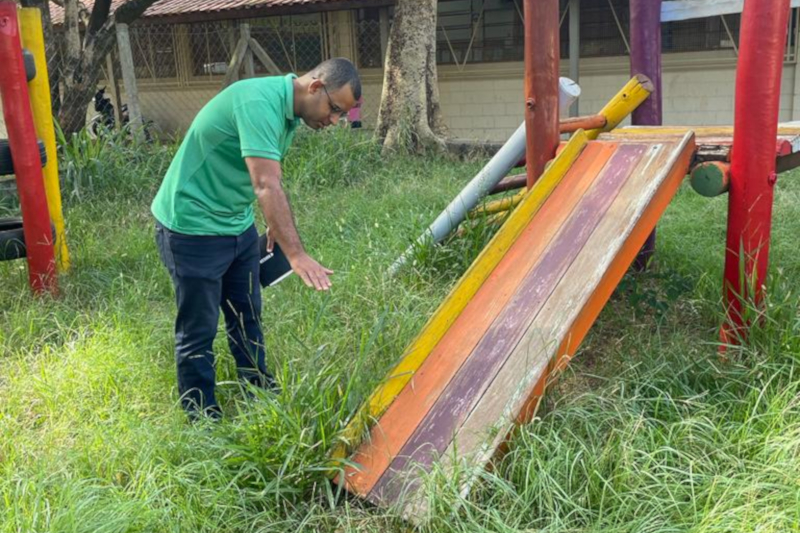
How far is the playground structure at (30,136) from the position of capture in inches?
175

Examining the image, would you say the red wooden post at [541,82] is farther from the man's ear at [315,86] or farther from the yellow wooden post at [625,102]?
the man's ear at [315,86]

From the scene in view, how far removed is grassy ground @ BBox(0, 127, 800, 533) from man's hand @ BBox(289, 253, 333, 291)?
33cm

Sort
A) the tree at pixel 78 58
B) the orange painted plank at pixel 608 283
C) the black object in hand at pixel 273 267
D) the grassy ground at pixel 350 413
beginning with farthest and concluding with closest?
the tree at pixel 78 58 < the black object in hand at pixel 273 267 < the orange painted plank at pixel 608 283 < the grassy ground at pixel 350 413

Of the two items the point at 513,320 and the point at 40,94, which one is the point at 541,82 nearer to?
the point at 513,320

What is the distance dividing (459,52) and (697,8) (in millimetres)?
9573

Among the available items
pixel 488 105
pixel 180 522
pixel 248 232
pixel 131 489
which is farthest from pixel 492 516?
pixel 488 105

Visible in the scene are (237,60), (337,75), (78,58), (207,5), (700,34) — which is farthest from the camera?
(207,5)

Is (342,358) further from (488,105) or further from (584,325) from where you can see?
(488,105)

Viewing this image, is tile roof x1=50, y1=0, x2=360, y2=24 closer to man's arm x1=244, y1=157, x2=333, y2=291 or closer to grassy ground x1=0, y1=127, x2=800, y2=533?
grassy ground x1=0, y1=127, x2=800, y2=533

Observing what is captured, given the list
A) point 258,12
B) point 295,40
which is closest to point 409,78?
point 258,12

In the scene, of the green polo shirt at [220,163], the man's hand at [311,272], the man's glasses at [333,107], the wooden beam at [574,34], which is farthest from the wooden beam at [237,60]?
the man's hand at [311,272]

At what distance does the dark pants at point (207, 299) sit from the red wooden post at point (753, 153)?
1.97m

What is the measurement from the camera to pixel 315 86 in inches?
113

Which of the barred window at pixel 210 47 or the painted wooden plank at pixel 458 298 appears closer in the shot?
the painted wooden plank at pixel 458 298
